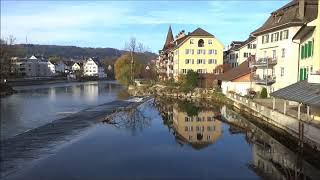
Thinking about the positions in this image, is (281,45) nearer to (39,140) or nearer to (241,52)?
(39,140)

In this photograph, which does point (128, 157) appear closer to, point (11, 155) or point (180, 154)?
point (180, 154)

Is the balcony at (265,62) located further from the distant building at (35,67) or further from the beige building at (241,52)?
the distant building at (35,67)

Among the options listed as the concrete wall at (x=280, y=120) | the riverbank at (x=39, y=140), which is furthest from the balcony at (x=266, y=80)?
the riverbank at (x=39, y=140)

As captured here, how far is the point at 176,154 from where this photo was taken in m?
28.9

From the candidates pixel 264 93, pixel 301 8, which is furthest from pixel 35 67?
pixel 301 8

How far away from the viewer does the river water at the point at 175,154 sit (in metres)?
23.7

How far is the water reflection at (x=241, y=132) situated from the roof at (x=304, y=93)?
349 centimetres

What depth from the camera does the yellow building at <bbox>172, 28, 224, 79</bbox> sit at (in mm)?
88250

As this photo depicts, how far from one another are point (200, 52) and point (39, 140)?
196ft

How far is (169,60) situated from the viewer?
10369 centimetres

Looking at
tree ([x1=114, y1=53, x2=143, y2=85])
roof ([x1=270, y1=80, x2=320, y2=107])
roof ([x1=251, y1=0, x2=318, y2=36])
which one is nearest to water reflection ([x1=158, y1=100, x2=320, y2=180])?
roof ([x1=270, y1=80, x2=320, y2=107])

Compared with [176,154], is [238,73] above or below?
above

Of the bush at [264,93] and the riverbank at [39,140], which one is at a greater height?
the bush at [264,93]

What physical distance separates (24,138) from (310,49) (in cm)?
2852
